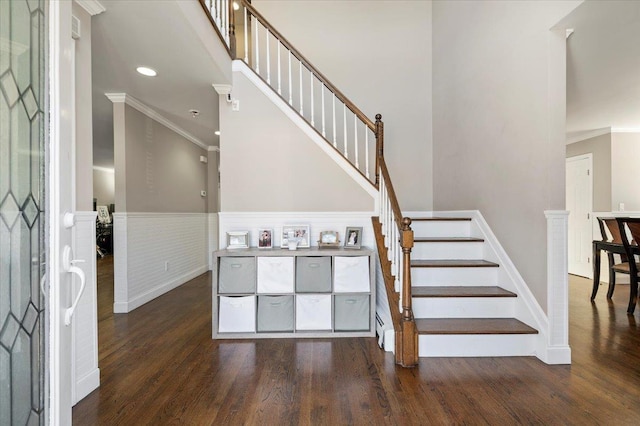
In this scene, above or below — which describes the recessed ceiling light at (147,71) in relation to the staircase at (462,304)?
above

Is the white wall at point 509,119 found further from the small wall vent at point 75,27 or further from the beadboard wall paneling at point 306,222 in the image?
the small wall vent at point 75,27

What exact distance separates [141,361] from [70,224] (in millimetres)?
1838

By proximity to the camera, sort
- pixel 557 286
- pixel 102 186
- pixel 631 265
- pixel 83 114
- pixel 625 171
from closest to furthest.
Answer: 1. pixel 83 114
2. pixel 557 286
3. pixel 631 265
4. pixel 625 171
5. pixel 102 186

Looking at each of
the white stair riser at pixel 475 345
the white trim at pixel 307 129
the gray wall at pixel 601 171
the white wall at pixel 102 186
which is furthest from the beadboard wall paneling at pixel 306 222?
the white wall at pixel 102 186

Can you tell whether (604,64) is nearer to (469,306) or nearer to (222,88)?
(469,306)

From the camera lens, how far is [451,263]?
2932 millimetres

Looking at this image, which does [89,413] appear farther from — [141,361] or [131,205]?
[131,205]

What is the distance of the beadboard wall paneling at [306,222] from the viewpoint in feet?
10.5

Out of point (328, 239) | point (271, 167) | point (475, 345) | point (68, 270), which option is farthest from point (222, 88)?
point (475, 345)

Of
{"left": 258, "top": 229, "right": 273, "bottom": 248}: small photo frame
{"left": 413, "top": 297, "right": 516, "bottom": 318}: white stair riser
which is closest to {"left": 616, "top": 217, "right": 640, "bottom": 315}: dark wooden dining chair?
{"left": 413, "top": 297, "right": 516, "bottom": 318}: white stair riser

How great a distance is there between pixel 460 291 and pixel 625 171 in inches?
182

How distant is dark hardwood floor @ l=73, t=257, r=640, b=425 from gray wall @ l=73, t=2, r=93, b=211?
4.12 ft

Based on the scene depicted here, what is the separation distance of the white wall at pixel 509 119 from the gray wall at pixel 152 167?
13.0 ft

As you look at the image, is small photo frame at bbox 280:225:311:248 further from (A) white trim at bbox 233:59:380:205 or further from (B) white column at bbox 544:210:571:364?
(B) white column at bbox 544:210:571:364
